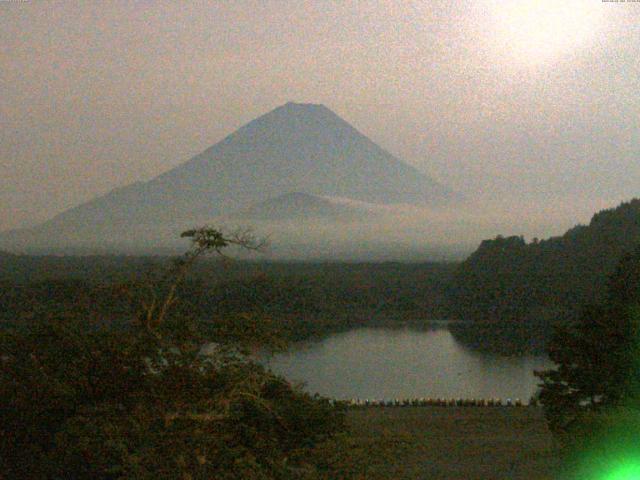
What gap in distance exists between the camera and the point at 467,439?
38.1 feet

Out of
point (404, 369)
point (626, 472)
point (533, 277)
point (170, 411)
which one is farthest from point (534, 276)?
point (170, 411)

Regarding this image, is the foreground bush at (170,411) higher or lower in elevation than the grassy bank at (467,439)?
higher

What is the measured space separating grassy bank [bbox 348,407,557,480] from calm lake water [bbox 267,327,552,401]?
11.6 feet

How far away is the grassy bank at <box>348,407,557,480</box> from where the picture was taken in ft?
32.0

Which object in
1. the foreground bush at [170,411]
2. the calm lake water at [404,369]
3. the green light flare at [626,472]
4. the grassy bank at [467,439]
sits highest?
the foreground bush at [170,411]

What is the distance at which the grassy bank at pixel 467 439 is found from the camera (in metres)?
9.75

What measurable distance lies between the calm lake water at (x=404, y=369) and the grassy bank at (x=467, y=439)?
352 centimetres

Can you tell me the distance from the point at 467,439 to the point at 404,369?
11686mm

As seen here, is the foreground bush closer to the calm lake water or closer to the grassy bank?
the grassy bank

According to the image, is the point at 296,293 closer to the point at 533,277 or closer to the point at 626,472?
the point at 533,277

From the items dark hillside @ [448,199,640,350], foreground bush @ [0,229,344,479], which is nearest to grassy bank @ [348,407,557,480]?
foreground bush @ [0,229,344,479]

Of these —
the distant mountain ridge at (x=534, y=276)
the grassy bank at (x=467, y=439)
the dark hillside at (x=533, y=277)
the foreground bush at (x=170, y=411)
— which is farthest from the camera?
the distant mountain ridge at (x=534, y=276)

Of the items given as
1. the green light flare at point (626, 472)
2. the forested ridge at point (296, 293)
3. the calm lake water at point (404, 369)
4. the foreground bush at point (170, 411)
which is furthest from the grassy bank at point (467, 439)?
the forested ridge at point (296, 293)

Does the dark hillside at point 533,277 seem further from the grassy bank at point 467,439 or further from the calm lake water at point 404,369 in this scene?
the grassy bank at point 467,439
